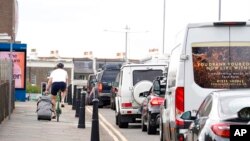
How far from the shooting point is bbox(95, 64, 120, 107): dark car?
129 feet

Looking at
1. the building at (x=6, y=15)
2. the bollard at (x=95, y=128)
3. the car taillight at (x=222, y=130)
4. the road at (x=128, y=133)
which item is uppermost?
the building at (x=6, y=15)

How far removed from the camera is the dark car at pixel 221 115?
870 centimetres

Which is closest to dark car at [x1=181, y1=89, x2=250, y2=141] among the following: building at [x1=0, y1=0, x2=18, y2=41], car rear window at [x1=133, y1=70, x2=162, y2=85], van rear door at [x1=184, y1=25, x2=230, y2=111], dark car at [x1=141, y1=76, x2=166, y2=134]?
van rear door at [x1=184, y1=25, x2=230, y2=111]

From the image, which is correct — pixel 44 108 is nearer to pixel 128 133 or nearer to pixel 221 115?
pixel 128 133

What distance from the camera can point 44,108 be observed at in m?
22.7

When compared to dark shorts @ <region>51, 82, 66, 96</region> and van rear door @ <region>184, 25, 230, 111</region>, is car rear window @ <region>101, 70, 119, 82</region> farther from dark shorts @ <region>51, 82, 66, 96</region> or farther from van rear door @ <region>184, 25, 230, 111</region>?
van rear door @ <region>184, 25, 230, 111</region>

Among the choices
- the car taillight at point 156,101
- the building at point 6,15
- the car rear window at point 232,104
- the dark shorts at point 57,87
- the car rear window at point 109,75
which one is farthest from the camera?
the building at point 6,15

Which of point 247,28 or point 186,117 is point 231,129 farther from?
point 247,28

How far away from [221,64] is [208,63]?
8.6 inches

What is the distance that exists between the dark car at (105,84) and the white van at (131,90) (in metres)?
14.8

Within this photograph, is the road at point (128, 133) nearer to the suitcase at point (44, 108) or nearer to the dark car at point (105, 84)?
the suitcase at point (44, 108)

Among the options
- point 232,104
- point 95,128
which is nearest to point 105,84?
point 95,128

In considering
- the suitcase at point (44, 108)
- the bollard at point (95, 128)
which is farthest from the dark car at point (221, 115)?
the suitcase at point (44, 108)

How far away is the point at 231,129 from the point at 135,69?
1547 centimetres
